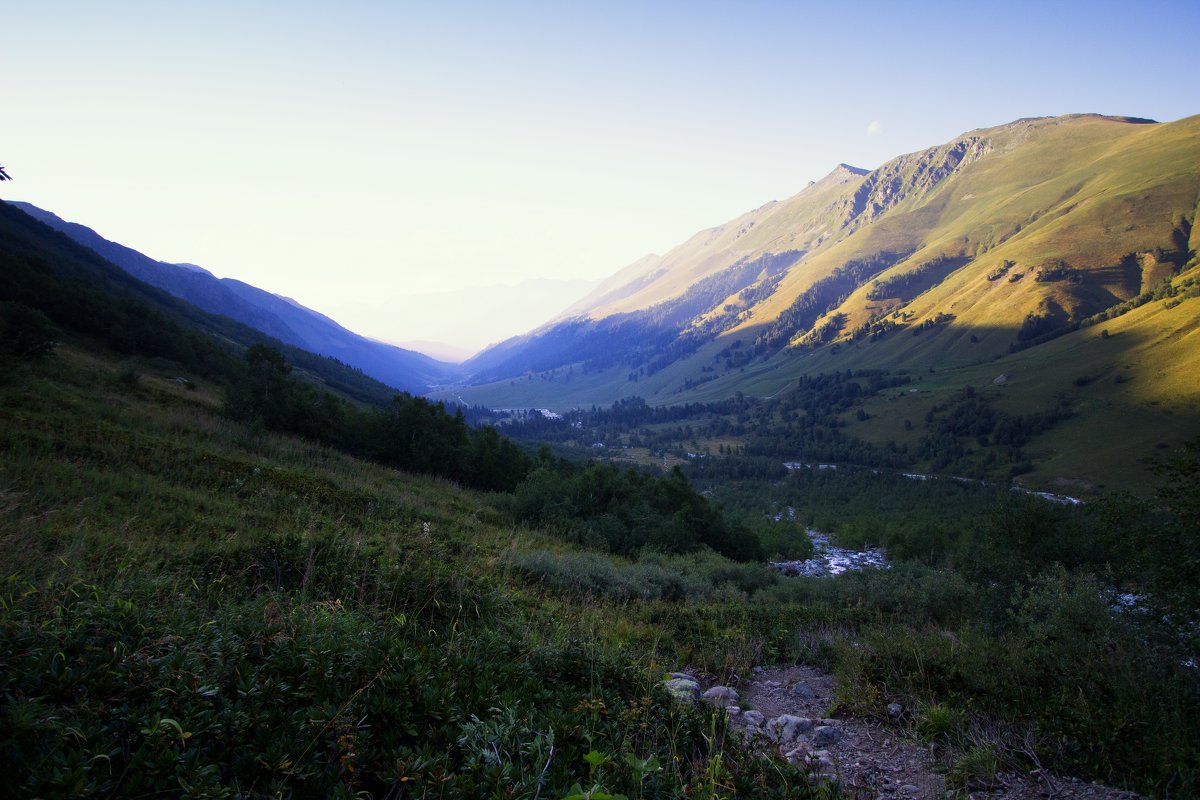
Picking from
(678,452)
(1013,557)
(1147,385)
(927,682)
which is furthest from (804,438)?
(927,682)

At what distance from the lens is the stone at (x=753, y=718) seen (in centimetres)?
625

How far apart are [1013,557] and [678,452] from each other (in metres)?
123

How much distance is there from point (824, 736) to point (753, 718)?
84 cm

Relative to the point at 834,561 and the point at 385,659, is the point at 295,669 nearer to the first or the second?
the point at 385,659

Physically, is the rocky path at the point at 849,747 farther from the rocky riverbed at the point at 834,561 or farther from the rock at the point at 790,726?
the rocky riverbed at the point at 834,561

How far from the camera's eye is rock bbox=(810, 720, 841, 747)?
6106 millimetres

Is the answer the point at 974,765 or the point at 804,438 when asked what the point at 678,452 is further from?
→ the point at 974,765

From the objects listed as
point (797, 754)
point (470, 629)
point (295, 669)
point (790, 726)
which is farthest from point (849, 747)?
point (295, 669)

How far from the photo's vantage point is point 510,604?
8.27 m

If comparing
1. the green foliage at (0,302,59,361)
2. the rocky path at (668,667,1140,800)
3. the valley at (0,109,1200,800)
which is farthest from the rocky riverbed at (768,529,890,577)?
the green foliage at (0,302,59,361)

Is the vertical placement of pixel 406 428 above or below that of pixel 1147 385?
below

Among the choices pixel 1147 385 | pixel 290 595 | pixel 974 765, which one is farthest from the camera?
pixel 1147 385

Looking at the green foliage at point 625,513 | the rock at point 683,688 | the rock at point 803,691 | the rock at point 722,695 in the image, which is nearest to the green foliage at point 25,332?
the green foliage at point 625,513

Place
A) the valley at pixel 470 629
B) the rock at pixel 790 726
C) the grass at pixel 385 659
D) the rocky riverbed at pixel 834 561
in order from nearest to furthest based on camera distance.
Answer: the grass at pixel 385 659 < the valley at pixel 470 629 < the rock at pixel 790 726 < the rocky riverbed at pixel 834 561
